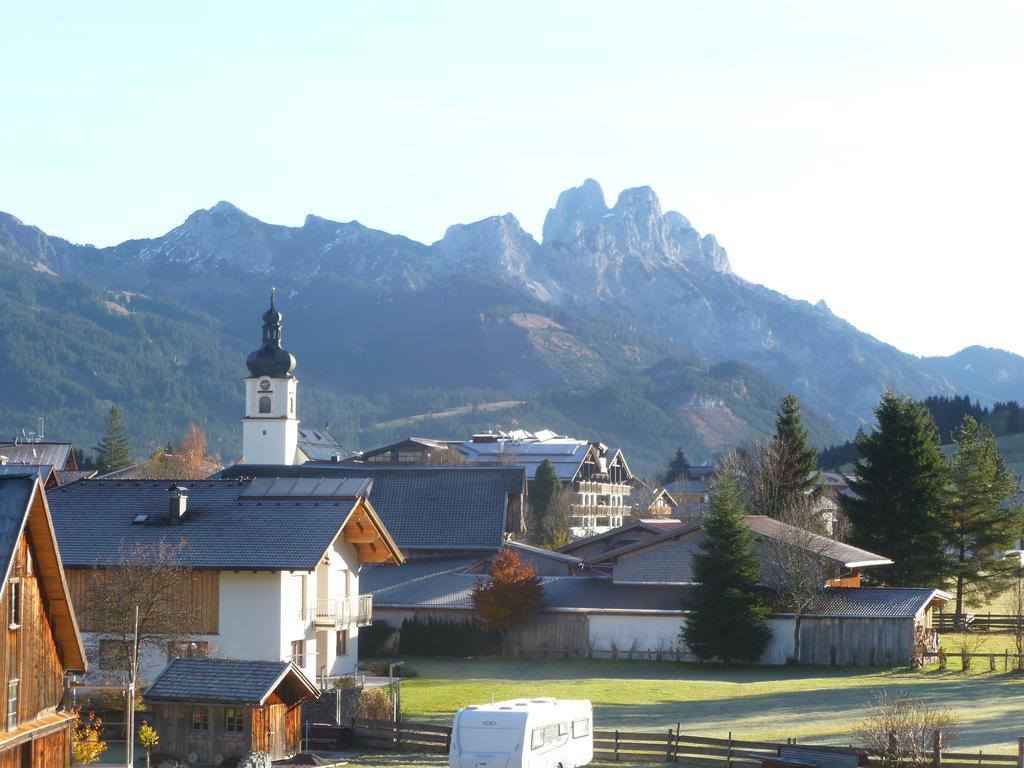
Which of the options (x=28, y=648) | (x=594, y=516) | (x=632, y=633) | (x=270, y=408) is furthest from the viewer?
(x=594, y=516)

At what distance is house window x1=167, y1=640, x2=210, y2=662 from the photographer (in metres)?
47.0

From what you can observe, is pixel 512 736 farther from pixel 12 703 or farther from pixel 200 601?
pixel 200 601

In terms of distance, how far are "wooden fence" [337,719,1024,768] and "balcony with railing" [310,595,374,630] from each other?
10107 millimetres

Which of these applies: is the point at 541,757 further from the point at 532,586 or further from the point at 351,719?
the point at 532,586

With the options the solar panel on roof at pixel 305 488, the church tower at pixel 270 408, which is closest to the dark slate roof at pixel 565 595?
the solar panel on roof at pixel 305 488

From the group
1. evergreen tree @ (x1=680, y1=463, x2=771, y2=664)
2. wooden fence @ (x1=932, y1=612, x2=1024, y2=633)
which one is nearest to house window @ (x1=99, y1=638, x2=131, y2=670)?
evergreen tree @ (x1=680, y1=463, x2=771, y2=664)

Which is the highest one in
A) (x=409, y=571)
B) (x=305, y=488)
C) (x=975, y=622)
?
(x=305, y=488)

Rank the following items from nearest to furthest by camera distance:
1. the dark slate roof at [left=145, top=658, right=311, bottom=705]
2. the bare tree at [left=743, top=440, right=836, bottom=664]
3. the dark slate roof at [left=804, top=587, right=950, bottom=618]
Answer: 1. the dark slate roof at [left=145, top=658, right=311, bottom=705]
2. the dark slate roof at [left=804, top=587, right=950, bottom=618]
3. the bare tree at [left=743, top=440, right=836, bottom=664]

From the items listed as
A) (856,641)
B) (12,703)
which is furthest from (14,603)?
(856,641)

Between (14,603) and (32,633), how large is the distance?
0.95 m

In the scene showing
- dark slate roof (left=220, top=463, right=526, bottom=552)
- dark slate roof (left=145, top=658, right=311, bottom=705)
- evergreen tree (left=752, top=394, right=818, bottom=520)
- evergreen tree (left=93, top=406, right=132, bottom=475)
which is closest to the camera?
dark slate roof (left=145, top=658, right=311, bottom=705)

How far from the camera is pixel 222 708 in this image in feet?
120

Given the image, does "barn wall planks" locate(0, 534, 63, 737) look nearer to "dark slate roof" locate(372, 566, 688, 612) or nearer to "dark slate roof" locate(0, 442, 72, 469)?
"dark slate roof" locate(372, 566, 688, 612)

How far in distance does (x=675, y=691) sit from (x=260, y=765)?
19.6 m
